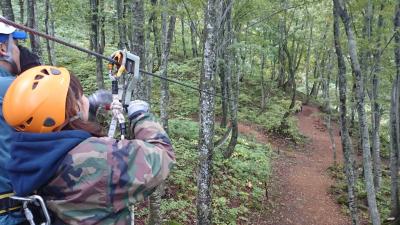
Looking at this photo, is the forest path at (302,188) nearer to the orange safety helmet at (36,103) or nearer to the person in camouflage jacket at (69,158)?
the person in camouflage jacket at (69,158)

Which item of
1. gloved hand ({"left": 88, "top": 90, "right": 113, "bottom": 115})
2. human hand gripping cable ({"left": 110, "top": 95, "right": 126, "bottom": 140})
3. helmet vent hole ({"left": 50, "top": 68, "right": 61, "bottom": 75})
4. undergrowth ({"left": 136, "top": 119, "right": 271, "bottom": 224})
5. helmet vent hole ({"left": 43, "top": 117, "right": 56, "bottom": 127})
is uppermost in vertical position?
helmet vent hole ({"left": 50, "top": 68, "right": 61, "bottom": 75})

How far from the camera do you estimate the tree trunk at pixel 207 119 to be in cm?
614

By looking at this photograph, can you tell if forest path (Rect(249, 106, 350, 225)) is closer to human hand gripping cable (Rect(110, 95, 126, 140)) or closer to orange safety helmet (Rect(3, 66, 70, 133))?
human hand gripping cable (Rect(110, 95, 126, 140))

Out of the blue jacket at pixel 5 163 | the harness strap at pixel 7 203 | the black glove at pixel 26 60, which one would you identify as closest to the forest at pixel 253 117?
the black glove at pixel 26 60

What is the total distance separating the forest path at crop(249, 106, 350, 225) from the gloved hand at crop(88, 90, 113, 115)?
8.40 meters

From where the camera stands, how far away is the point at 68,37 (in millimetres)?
22422

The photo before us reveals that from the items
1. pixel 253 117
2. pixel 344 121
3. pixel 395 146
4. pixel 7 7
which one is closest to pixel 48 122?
pixel 7 7

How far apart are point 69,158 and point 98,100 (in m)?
0.57

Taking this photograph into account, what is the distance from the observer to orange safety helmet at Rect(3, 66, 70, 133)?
1.66 metres

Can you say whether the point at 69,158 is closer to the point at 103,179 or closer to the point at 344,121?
the point at 103,179

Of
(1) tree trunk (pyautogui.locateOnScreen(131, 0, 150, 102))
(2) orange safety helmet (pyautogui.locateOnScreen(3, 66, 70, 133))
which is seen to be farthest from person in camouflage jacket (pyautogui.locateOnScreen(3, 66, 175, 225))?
(1) tree trunk (pyautogui.locateOnScreen(131, 0, 150, 102))

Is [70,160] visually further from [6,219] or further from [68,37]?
[68,37]

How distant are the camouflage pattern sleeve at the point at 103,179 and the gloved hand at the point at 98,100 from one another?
1.26 feet

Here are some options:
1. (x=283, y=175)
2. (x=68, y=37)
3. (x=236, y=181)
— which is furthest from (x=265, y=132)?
(x=68, y=37)
